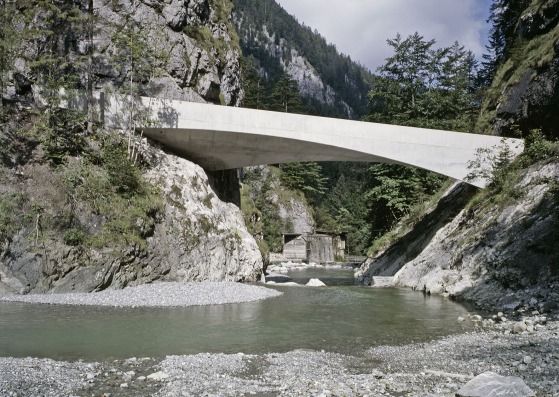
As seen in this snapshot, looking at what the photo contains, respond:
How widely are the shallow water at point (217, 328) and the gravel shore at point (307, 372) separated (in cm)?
61

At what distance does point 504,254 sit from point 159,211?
39.1 ft

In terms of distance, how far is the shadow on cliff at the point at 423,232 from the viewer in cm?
2057

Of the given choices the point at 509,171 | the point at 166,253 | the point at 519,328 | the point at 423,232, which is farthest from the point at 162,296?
the point at 423,232

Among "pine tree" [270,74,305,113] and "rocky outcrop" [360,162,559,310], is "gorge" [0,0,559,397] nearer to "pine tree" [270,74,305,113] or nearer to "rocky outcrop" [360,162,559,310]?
"rocky outcrop" [360,162,559,310]

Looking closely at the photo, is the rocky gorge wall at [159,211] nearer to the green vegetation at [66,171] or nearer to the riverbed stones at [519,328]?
the green vegetation at [66,171]

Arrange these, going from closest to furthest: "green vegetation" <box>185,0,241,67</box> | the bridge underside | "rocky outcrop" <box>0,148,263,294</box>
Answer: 1. "rocky outcrop" <box>0,148,263,294</box>
2. the bridge underside
3. "green vegetation" <box>185,0,241,67</box>

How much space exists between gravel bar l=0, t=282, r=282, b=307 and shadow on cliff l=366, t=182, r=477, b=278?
9321 mm

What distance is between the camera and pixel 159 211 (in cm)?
1639

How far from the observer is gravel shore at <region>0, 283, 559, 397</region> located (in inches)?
194

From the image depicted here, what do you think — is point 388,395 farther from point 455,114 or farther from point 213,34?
point 455,114

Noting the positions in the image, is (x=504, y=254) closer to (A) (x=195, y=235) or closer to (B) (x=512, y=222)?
(B) (x=512, y=222)

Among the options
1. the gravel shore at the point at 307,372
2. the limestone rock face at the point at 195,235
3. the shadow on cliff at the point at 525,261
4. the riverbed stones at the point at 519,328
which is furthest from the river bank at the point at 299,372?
the limestone rock face at the point at 195,235

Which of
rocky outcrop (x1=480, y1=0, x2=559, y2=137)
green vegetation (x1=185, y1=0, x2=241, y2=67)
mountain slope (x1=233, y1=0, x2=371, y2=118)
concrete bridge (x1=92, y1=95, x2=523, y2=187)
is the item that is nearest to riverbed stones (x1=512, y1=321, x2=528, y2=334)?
concrete bridge (x1=92, y1=95, x2=523, y2=187)

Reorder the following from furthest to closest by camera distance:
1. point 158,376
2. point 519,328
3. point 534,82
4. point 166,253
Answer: point 534,82 → point 166,253 → point 519,328 → point 158,376
